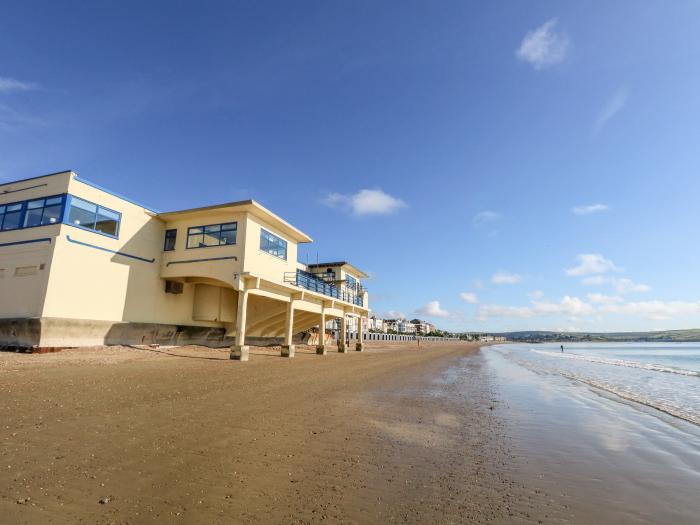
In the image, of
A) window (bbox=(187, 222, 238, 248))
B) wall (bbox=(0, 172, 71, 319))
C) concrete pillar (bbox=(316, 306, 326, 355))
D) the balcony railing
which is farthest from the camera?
concrete pillar (bbox=(316, 306, 326, 355))

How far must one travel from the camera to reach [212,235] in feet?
74.8

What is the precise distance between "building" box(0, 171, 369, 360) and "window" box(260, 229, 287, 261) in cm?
7

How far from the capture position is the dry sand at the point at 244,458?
3.43 m

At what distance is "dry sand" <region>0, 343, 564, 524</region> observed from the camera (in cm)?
343

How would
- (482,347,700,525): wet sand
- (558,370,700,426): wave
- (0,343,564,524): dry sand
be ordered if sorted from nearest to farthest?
(0,343,564,524): dry sand
(482,347,700,525): wet sand
(558,370,700,426): wave

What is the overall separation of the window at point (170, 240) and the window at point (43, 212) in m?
6.26

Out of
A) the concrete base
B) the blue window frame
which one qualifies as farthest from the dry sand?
the blue window frame

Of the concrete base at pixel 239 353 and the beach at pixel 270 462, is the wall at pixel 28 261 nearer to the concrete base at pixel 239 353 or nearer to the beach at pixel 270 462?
the concrete base at pixel 239 353

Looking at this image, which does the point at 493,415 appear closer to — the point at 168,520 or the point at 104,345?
the point at 168,520

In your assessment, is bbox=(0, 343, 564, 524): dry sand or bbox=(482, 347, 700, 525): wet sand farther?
bbox=(482, 347, 700, 525): wet sand

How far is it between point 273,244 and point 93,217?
33.3ft

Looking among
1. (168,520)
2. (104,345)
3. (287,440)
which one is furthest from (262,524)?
(104,345)

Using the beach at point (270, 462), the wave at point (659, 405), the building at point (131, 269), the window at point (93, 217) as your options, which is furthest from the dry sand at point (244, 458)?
the window at point (93, 217)

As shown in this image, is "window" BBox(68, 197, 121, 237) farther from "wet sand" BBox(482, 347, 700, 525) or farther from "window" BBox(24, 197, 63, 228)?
"wet sand" BBox(482, 347, 700, 525)
